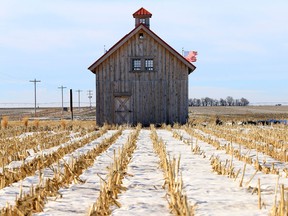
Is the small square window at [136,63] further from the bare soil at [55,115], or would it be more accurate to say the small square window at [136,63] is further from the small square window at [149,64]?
the bare soil at [55,115]

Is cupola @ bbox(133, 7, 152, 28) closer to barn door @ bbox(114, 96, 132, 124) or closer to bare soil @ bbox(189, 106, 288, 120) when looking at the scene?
barn door @ bbox(114, 96, 132, 124)

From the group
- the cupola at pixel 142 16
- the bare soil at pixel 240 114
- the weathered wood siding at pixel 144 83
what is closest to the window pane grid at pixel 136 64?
the weathered wood siding at pixel 144 83

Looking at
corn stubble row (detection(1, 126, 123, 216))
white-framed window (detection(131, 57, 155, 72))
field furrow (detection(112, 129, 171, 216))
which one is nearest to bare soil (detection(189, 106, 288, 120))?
white-framed window (detection(131, 57, 155, 72))

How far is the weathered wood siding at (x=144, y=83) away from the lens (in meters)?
28.6

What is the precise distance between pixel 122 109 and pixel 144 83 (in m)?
2.24

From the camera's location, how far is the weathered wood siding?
2861cm

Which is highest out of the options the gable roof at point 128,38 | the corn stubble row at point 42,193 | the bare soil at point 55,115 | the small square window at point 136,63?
the gable roof at point 128,38

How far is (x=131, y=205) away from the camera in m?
6.01

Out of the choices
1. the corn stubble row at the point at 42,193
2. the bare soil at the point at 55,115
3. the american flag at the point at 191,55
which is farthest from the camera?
the bare soil at the point at 55,115

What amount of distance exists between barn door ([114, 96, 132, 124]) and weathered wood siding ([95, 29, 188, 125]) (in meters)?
0.21

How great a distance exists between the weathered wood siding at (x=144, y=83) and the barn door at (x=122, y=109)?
0.21 m

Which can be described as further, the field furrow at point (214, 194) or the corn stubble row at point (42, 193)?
the field furrow at point (214, 194)

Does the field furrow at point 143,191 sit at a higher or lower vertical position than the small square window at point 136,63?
lower

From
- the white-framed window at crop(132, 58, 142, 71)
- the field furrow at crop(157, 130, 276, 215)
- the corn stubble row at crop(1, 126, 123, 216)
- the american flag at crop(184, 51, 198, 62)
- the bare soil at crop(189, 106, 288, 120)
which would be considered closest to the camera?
the corn stubble row at crop(1, 126, 123, 216)
